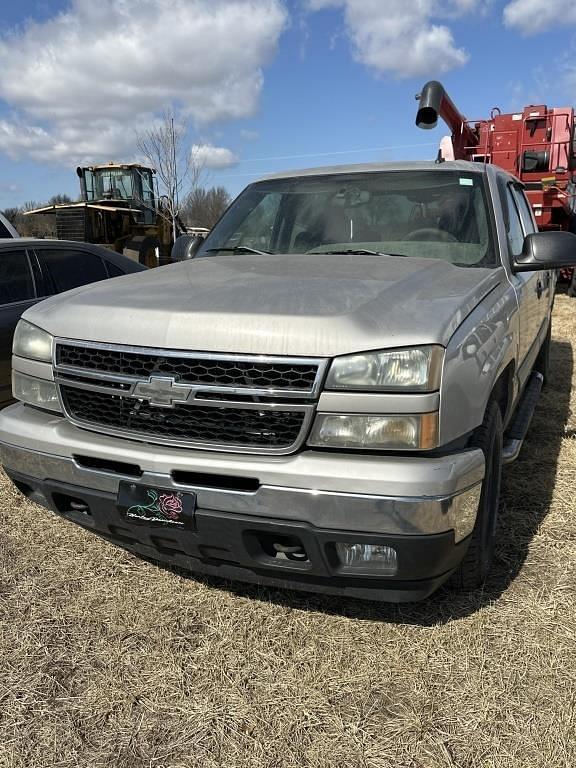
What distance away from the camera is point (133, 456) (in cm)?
223

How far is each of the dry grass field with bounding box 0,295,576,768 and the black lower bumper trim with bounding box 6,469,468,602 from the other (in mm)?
316

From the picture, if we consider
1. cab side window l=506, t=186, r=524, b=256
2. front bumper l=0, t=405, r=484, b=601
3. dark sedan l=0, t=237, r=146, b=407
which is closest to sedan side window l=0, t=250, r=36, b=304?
dark sedan l=0, t=237, r=146, b=407

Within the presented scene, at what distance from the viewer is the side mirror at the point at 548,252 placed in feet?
9.98

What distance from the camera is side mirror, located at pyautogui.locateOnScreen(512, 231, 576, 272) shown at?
120 inches

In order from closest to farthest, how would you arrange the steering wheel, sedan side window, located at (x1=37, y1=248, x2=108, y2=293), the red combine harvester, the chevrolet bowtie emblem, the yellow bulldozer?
the chevrolet bowtie emblem
the steering wheel
sedan side window, located at (x1=37, y1=248, x2=108, y2=293)
the red combine harvester
the yellow bulldozer

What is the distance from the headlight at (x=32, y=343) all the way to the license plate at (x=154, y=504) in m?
0.64

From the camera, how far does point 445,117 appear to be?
9367 mm

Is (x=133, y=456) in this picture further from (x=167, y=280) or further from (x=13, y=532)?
(x=13, y=532)

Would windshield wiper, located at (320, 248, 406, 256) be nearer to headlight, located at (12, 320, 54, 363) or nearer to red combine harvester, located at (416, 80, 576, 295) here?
headlight, located at (12, 320, 54, 363)

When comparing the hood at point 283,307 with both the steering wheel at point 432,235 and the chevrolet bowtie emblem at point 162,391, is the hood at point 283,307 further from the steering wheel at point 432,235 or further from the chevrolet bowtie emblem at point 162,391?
the steering wheel at point 432,235

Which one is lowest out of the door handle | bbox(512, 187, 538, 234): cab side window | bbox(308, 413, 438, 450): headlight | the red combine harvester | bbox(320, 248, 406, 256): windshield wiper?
bbox(308, 413, 438, 450): headlight

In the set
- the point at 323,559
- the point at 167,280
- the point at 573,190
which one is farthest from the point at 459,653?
the point at 573,190

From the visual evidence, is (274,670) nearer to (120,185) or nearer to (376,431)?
(376,431)

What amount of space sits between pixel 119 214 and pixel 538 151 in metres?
11.2
